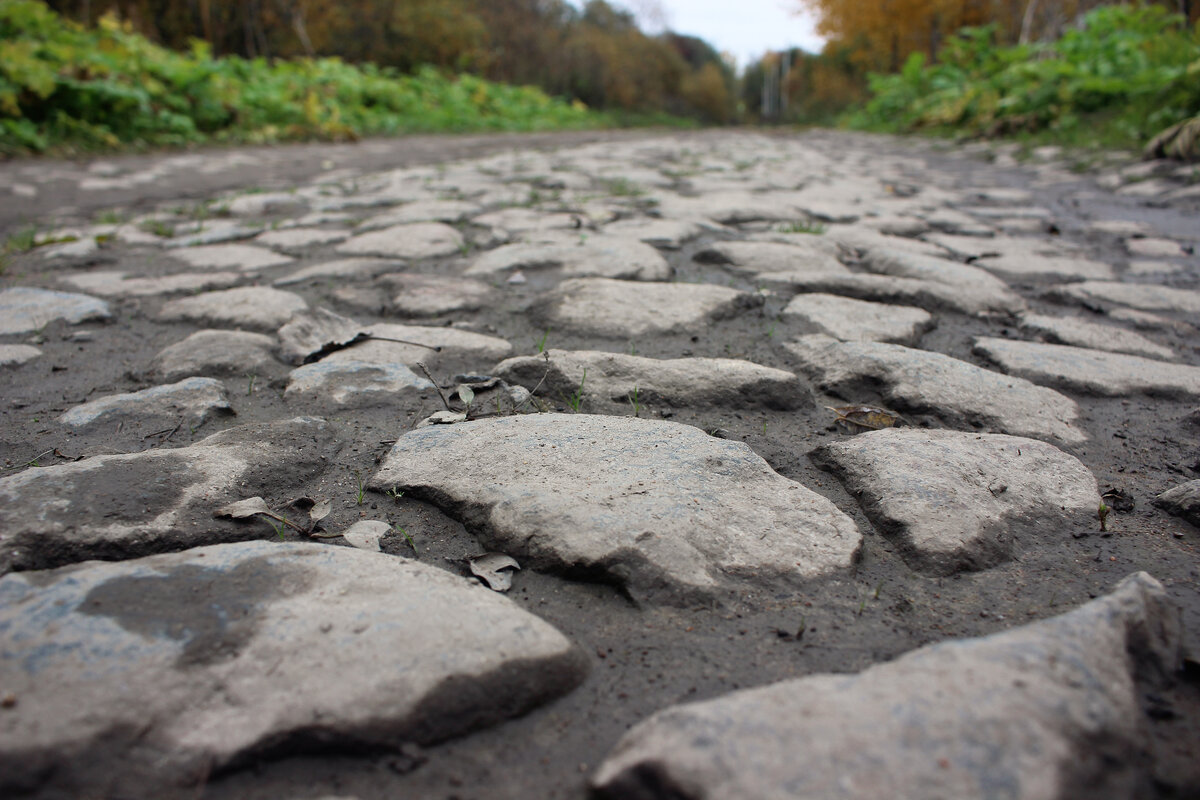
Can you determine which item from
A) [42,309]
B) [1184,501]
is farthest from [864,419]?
[42,309]

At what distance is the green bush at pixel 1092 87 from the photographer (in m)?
5.30

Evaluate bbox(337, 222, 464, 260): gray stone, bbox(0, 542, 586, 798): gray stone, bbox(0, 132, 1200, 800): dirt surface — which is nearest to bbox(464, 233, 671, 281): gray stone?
bbox(0, 132, 1200, 800): dirt surface

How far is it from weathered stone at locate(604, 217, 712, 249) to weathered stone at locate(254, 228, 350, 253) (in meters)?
1.09

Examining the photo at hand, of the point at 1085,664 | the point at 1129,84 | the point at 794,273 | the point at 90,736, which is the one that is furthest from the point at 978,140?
the point at 90,736

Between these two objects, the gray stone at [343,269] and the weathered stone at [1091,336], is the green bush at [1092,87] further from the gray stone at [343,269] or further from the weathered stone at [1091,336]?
the gray stone at [343,269]

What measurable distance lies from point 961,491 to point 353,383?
3.74ft

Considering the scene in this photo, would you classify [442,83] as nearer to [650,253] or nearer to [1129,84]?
[1129,84]

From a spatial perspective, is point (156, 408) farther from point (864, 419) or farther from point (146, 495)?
point (864, 419)

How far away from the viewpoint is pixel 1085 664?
2.22ft

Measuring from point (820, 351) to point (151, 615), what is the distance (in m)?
1.36

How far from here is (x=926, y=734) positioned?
60 cm

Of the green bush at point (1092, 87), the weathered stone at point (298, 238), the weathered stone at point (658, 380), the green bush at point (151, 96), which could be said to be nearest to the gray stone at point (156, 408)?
the weathered stone at point (658, 380)

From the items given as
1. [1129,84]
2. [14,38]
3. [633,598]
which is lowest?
[633,598]

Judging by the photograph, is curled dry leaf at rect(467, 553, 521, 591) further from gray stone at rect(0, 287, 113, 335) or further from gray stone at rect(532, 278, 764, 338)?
gray stone at rect(0, 287, 113, 335)
